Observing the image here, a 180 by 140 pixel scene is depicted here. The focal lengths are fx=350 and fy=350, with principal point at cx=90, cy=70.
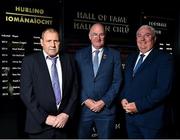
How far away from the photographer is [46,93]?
317 cm

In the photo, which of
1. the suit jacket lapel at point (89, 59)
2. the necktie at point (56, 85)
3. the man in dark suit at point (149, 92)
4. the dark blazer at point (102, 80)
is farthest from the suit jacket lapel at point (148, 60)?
the necktie at point (56, 85)

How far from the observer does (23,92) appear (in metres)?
3.17

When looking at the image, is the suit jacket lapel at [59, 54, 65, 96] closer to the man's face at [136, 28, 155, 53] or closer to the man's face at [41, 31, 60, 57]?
the man's face at [41, 31, 60, 57]

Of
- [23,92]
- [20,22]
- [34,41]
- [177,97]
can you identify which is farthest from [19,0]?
[177,97]

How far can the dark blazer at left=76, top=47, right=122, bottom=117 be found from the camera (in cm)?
369

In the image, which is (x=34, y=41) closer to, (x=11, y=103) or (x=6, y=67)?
(x=6, y=67)

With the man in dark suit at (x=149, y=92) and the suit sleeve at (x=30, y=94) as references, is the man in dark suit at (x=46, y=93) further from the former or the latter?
the man in dark suit at (x=149, y=92)

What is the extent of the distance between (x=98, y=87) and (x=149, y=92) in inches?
21.0

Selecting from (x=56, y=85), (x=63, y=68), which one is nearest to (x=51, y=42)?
(x=63, y=68)

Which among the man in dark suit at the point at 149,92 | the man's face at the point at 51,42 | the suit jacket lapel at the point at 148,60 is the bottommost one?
the man in dark suit at the point at 149,92

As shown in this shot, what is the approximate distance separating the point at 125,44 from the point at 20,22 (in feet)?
5.30

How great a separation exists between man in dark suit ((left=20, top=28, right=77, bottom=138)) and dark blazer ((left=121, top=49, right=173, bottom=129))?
27.1 inches

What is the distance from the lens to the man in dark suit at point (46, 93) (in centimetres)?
316

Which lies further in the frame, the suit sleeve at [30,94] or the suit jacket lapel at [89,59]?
the suit jacket lapel at [89,59]
